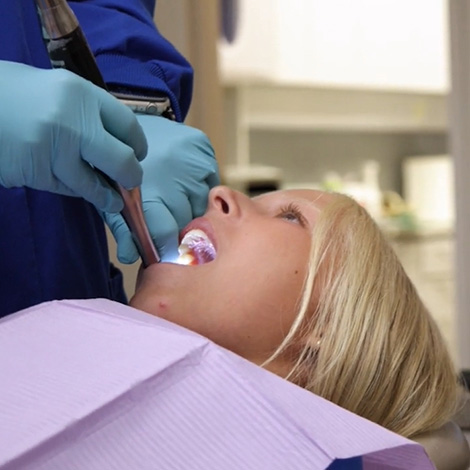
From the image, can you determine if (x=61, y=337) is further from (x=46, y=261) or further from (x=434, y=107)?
(x=434, y=107)

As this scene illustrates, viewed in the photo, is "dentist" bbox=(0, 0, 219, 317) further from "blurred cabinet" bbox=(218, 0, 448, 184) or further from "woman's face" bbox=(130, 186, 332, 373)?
"blurred cabinet" bbox=(218, 0, 448, 184)

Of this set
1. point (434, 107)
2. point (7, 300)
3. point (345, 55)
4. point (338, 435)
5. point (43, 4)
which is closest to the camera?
point (338, 435)

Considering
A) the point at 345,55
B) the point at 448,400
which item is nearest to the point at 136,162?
the point at 448,400

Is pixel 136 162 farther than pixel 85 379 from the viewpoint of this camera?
Yes

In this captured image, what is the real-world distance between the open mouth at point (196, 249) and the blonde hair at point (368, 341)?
0.14 m

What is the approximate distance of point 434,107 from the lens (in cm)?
427

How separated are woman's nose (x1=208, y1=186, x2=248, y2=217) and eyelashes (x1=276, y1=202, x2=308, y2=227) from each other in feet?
0.20

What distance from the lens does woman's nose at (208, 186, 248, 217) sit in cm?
103

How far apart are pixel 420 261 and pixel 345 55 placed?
1.07 m

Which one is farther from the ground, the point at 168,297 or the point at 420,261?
the point at 168,297

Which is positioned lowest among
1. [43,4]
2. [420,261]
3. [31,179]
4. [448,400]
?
[420,261]

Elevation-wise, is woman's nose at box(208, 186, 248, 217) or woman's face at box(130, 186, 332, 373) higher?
woman's nose at box(208, 186, 248, 217)

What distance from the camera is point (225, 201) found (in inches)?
41.2

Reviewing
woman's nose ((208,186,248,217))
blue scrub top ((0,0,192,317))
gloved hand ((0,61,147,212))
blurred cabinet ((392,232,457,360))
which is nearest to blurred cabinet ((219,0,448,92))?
blurred cabinet ((392,232,457,360))
